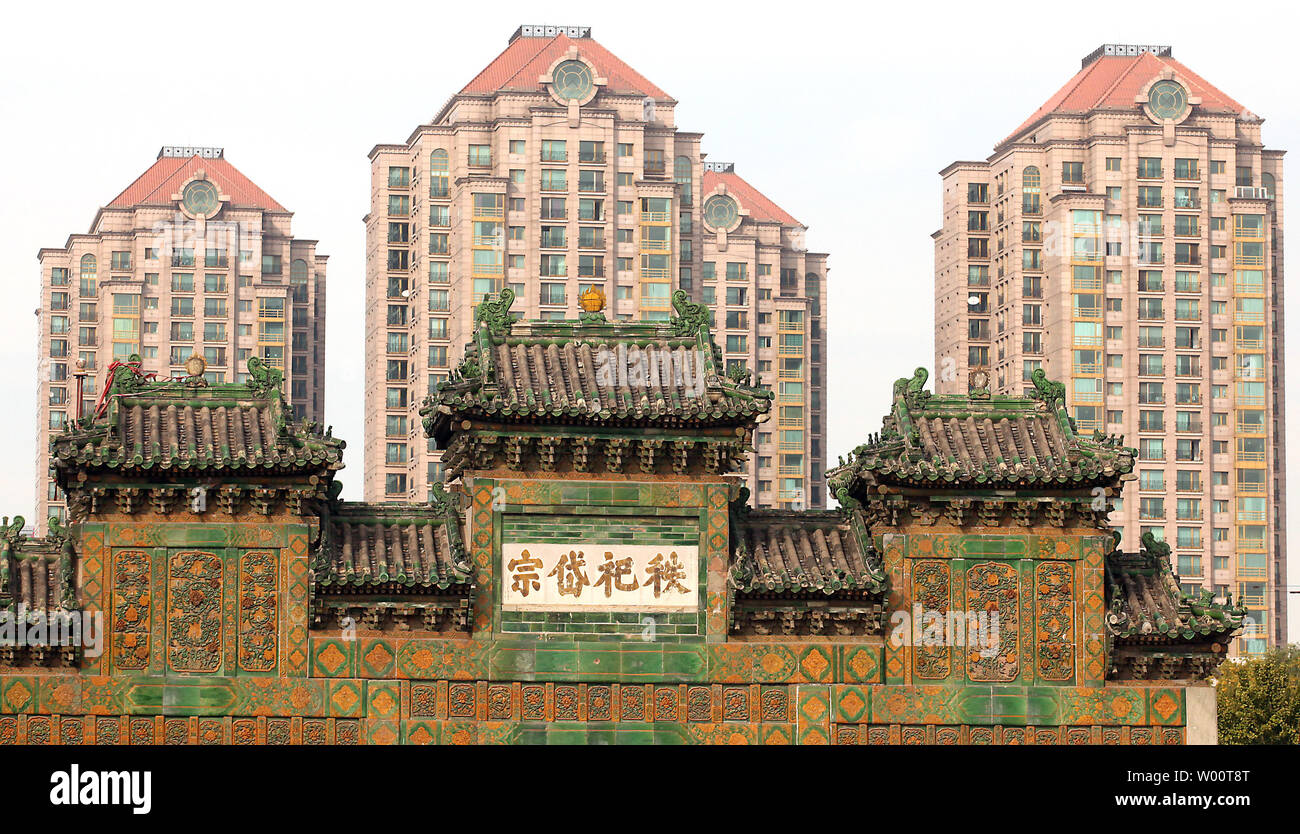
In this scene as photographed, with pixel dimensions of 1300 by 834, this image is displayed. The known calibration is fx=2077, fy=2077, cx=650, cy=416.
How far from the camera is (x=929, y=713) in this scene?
87.8 ft

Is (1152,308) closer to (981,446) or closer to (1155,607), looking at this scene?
(1155,607)

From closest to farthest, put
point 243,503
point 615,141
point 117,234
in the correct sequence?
point 243,503 < point 615,141 < point 117,234

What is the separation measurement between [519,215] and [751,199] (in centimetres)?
2095

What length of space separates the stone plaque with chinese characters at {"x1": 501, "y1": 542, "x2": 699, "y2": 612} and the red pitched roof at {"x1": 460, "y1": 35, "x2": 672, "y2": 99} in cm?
7801

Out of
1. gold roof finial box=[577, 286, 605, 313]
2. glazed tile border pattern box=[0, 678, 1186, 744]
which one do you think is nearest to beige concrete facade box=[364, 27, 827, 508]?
gold roof finial box=[577, 286, 605, 313]

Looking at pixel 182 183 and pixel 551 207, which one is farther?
pixel 182 183

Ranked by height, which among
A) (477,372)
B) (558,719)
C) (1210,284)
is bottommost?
(558,719)

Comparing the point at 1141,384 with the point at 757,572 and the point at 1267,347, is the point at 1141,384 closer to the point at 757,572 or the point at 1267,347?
the point at 1267,347

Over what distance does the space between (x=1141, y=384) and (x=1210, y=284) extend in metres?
6.40

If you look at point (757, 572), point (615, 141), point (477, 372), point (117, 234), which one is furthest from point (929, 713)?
point (117, 234)

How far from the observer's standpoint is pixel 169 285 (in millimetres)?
113750

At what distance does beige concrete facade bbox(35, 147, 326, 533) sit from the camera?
114 meters

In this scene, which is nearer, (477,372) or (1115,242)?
(477,372)

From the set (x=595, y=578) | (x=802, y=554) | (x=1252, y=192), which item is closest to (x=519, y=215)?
(x=1252, y=192)
